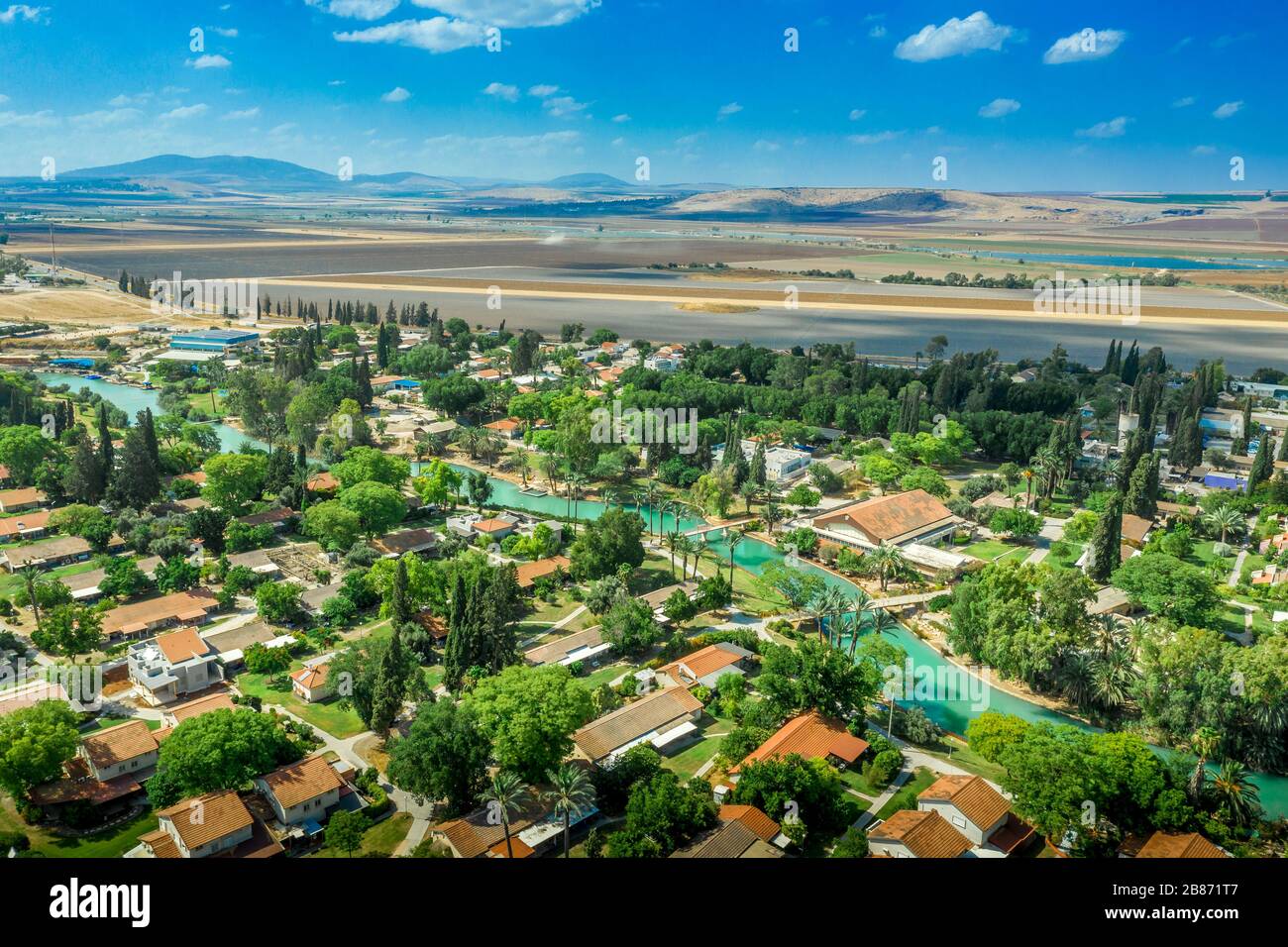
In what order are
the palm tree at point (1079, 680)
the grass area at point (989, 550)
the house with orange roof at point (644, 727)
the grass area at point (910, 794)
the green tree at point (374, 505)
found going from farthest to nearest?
the grass area at point (989, 550), the green tree at point (374, 505), the palm tree at point (1079, 680), the house with orange roof at point (644, 727), the grass area at point (910, 794)

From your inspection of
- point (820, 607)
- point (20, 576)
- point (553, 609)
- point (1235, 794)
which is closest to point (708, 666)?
point (820, 607)

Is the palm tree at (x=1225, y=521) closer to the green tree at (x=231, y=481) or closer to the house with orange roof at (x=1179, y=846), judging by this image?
the house with orange roof at (x=1179, y=846)

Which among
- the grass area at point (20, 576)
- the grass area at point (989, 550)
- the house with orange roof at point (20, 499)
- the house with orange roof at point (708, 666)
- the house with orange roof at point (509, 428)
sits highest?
the house with orange roof at point (509, 428)

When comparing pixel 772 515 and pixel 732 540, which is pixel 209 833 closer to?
pixel 732 540

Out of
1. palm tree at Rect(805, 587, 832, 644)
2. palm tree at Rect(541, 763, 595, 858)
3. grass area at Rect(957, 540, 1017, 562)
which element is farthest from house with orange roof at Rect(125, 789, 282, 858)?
grass area at Rect(957, 540, 1017, 562)

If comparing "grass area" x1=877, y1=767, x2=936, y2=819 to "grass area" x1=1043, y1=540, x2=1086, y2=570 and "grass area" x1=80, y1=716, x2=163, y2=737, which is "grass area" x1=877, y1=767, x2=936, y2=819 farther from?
"grass area" x1=80, y1=716, x2=163, y2=737

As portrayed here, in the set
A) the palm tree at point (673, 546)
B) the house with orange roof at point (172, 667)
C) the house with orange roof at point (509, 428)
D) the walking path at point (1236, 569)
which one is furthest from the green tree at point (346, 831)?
the house with orange roof at point (509, 428)
